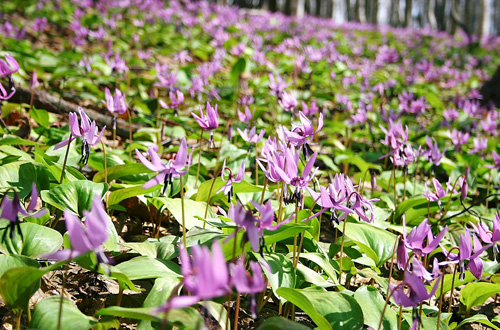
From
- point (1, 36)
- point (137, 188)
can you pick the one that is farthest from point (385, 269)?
point (1, 36)

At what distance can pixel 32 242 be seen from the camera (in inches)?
65.1

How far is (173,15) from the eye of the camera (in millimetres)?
11242

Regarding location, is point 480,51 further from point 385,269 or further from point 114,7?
point 385,269

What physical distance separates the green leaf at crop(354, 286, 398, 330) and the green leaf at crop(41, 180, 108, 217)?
117 cm

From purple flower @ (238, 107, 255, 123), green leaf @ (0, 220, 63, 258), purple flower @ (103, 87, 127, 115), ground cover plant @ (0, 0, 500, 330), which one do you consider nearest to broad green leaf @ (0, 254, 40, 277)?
ground cover plant @ (0, 0, 500, 330)

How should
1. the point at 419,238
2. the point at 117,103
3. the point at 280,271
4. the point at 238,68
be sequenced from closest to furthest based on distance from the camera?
the point at 419,238, the point at 280,271, the point at 117,103, the point at 238,68

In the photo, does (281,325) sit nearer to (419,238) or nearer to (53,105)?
(419,238)

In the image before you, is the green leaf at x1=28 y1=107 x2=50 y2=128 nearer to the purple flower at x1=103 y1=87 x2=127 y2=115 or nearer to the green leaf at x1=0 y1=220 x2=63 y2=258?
the purple flower at x1=103 y1=87 x2=127 y2=115

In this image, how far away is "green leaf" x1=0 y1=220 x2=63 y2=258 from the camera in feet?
5.31

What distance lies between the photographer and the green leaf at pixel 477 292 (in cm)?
201

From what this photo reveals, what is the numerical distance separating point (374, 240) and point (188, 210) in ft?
2.95

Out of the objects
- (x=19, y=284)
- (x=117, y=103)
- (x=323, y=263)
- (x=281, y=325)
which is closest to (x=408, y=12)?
(x=117, y=103)

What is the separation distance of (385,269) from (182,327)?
1.68 meters

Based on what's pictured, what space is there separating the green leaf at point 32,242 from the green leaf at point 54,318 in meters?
0.30
